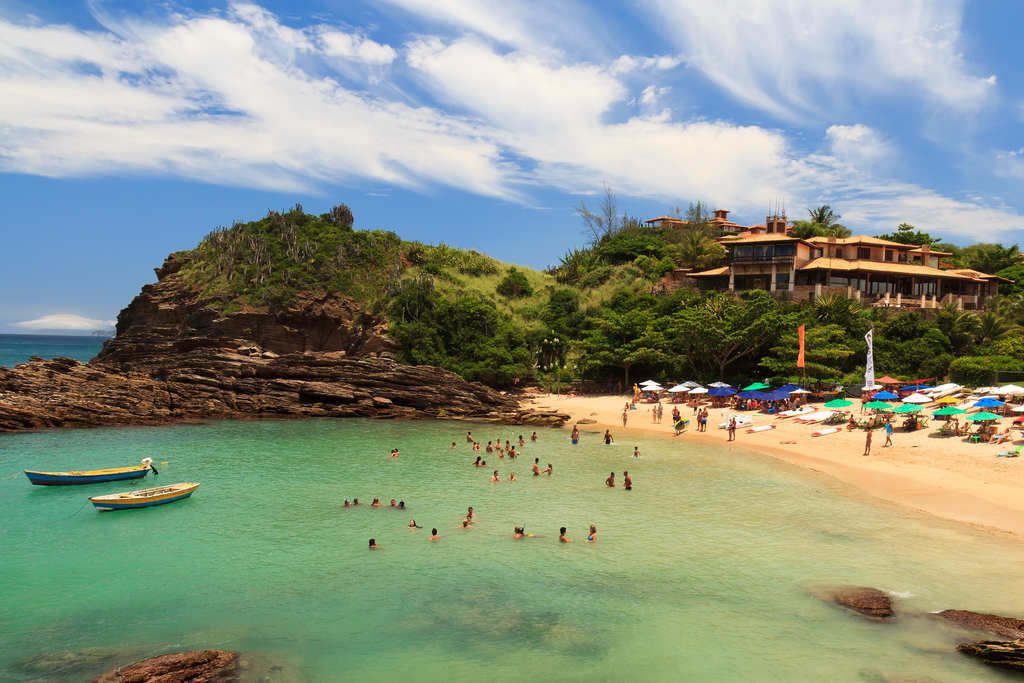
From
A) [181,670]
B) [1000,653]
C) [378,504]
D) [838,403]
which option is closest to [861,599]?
[1000,653]

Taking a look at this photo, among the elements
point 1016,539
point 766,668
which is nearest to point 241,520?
point 766,668

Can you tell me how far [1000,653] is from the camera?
12.3 m

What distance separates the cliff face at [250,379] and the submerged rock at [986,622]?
2770 centimetres

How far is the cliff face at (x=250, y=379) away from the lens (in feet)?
135

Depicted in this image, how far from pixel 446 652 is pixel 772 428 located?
28.0m

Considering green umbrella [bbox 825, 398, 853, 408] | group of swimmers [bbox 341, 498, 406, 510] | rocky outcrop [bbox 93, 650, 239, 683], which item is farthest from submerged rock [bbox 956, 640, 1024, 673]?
green umbrella [bbox 825, 398, 853, 408]

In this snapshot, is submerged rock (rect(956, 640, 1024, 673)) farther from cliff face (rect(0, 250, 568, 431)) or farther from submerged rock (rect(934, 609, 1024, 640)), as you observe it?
cliff face (rect(0, 250, 568, 431))

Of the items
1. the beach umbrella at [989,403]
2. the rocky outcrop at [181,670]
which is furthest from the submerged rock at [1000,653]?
the beach umbrella at [989,403]

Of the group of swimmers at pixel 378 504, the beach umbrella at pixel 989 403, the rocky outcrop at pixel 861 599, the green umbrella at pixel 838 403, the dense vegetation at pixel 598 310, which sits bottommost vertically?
the group of swimmers at pixel 378 504

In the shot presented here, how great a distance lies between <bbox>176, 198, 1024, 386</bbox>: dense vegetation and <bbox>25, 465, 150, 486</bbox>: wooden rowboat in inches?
1063

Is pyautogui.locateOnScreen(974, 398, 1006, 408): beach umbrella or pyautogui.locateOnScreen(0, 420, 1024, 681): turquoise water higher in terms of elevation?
pyautogui.locateOnScreen(974, 398, 1006, 408): beach umbrella

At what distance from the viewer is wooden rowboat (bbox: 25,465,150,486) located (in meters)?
25.9

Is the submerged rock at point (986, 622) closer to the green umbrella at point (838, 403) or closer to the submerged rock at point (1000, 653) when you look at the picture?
the submerged rock at point (1000, 653)

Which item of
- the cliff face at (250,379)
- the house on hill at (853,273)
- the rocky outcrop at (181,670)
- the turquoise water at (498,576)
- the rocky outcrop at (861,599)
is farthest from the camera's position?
the house on hill at (853,273)
